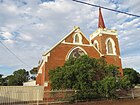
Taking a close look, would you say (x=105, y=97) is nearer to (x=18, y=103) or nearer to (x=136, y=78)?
(x=18, y=103)

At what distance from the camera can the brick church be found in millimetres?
26327

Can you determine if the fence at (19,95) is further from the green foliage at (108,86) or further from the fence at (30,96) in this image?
the green foliage at (108,86)

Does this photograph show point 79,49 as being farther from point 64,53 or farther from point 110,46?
point 110,46

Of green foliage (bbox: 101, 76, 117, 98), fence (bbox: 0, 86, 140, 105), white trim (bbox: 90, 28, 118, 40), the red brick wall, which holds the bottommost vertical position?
fence (bbox: 0, 86, 140, 105)

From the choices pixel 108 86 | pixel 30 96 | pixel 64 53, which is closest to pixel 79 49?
pixel 64 53

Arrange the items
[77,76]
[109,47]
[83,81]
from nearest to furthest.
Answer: [77,76]
[83,81]
[109,47]

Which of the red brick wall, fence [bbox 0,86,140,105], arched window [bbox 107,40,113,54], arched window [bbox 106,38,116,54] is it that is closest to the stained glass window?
the red brick wall

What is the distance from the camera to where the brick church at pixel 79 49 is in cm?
2633

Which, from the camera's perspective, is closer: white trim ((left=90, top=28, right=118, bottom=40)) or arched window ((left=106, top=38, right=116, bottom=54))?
arched window ((left=106, top=38, right=116, bottom=54))

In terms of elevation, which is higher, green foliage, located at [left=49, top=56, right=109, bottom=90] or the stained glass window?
the stained glass window

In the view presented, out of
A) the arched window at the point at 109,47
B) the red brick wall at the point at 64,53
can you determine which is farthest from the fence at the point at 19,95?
the arched window at the point at 109,47

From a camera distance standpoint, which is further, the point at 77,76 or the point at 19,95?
the point at 19,95

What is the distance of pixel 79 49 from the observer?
29078 millimetres

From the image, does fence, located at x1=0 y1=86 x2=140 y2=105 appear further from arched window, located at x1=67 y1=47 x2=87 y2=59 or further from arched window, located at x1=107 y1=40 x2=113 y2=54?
arched window, located at x1=107 y1=40 x2=113 y2=54
